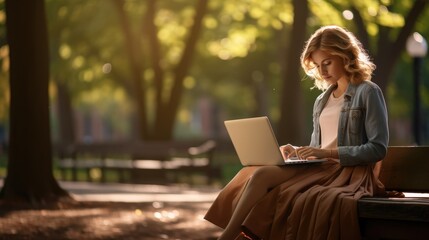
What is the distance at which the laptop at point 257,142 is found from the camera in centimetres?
679

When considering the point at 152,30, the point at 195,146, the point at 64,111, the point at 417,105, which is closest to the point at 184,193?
the point at 195,146

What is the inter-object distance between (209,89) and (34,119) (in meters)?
37.8

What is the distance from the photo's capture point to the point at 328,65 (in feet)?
22.6

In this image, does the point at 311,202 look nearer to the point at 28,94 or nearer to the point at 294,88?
the point at 28,94

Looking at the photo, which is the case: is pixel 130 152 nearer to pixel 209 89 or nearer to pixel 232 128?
pixel 232 128

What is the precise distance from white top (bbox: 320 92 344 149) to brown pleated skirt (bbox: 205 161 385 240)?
0.16 meters

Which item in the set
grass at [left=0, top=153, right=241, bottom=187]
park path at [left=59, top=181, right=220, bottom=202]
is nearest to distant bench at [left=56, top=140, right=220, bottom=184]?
grass at [left=0, top=153, right=241, bottom=187]

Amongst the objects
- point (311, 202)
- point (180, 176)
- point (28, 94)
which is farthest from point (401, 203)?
point (180, 176)

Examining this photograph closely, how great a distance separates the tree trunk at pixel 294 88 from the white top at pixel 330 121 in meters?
13.4

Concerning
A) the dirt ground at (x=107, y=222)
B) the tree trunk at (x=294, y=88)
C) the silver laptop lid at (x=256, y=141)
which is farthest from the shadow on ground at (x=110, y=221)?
the tree trunk at (x=294, y=88)

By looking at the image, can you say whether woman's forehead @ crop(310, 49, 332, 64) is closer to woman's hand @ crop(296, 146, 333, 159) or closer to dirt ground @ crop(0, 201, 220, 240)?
woman's hand @ crop(296, 146, 333, 159)

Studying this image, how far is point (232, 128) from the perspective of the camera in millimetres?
7230

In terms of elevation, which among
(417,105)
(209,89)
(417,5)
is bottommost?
(209,89)

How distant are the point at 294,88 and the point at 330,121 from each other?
45.0ft
